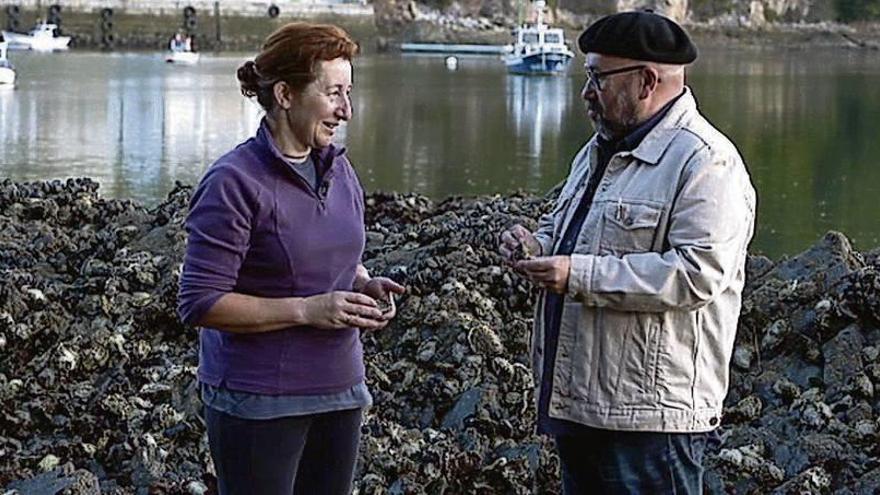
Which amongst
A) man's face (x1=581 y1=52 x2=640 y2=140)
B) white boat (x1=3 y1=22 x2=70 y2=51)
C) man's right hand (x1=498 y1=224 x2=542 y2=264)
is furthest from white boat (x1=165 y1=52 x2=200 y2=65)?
man's face (x1=581 y1=52 x2=640 y2=140)

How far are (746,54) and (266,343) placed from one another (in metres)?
84.0

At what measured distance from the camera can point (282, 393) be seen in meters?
3.40

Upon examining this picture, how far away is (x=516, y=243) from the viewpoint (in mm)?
3611

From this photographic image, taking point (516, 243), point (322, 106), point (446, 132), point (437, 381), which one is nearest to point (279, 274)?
point (322, 106)

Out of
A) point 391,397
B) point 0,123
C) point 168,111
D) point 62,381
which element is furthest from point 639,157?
point 168,111

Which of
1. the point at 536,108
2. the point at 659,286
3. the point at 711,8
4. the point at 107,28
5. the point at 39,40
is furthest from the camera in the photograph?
the point at 711,8

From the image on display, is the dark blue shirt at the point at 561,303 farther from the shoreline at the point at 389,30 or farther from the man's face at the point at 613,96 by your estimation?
the shoreline at the point at 389,30

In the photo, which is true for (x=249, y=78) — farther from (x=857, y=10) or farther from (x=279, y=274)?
(x=857, y=10)

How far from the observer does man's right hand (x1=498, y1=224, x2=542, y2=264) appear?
142 inches

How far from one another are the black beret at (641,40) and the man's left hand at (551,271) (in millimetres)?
494

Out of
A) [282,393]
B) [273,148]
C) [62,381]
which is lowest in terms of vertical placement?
[62,381]

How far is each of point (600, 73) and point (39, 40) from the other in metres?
64.5

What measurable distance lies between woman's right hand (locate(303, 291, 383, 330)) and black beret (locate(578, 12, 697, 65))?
81cm

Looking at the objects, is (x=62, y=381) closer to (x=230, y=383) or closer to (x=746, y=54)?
(x=230, y=383)
